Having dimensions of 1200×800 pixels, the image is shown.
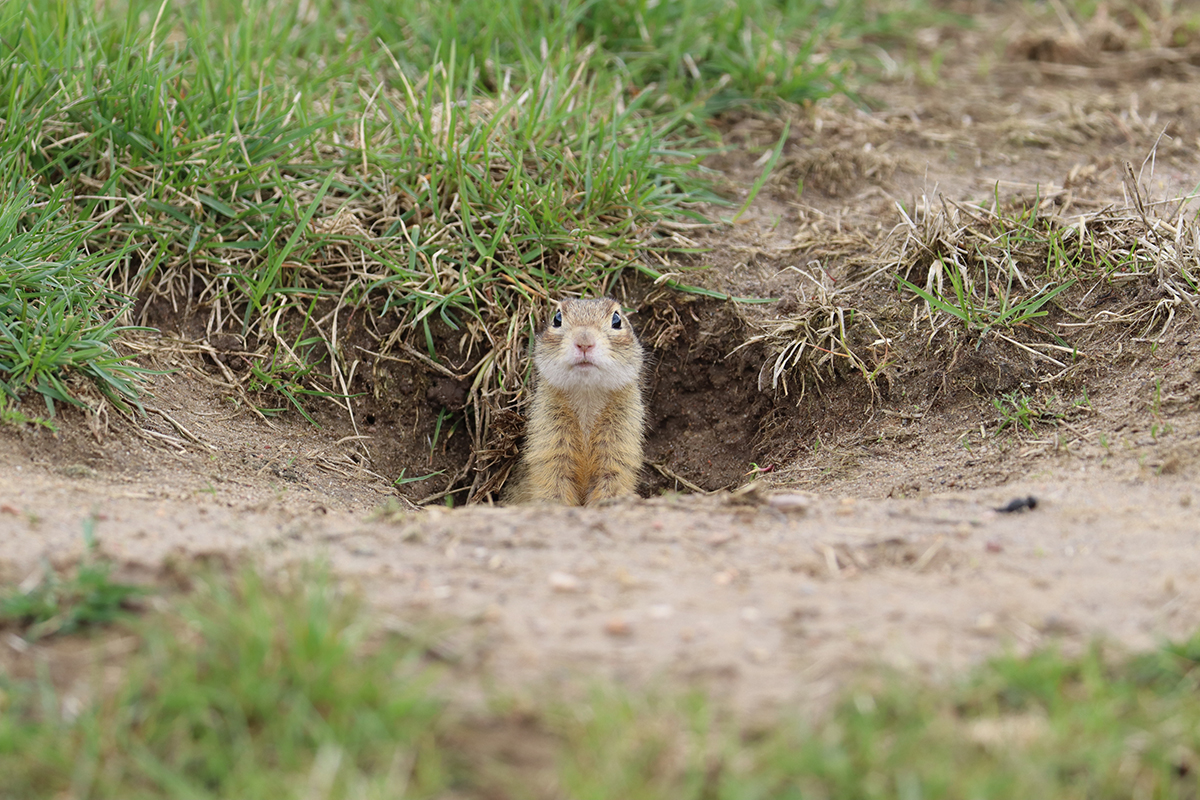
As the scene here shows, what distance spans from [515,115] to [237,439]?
2461 mm

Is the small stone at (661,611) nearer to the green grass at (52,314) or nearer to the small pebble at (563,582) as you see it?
the small pebble at (563,582)

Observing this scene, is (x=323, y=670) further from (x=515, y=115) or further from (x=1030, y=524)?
(x=515, y=115)

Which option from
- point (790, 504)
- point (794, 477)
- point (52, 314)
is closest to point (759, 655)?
point (790, 504)

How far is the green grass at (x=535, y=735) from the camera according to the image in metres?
2.34

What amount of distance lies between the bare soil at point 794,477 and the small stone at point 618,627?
0.04 feet

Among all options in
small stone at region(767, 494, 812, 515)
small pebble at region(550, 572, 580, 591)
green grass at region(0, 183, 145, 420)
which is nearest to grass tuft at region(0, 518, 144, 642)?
small pebble at region(550, 572, 580, 591)

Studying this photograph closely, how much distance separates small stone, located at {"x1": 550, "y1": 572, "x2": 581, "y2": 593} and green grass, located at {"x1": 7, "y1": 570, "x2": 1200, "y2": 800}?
1.85ft

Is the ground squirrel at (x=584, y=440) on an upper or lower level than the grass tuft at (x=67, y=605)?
lower

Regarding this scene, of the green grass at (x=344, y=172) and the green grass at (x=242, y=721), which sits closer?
the green grass at (x=242, y=721)

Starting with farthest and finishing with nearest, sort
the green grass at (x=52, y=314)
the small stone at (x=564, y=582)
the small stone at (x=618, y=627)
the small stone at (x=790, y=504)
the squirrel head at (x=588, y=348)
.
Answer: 1. the squirrel head at (x=588, y=348)
2. the green grass at (x=52, y=314)
3. the small stone at (x=790, y=504)
4. the small stone at (x=564, y=582)
5. the small stone at (x=618, y=627)

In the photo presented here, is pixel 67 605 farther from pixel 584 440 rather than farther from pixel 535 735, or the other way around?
pixel 584 440

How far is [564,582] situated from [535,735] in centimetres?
71

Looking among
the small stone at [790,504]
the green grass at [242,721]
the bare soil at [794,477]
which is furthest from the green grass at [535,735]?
the small stone at [790,504]

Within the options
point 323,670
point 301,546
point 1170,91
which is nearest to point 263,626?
point 323,670
